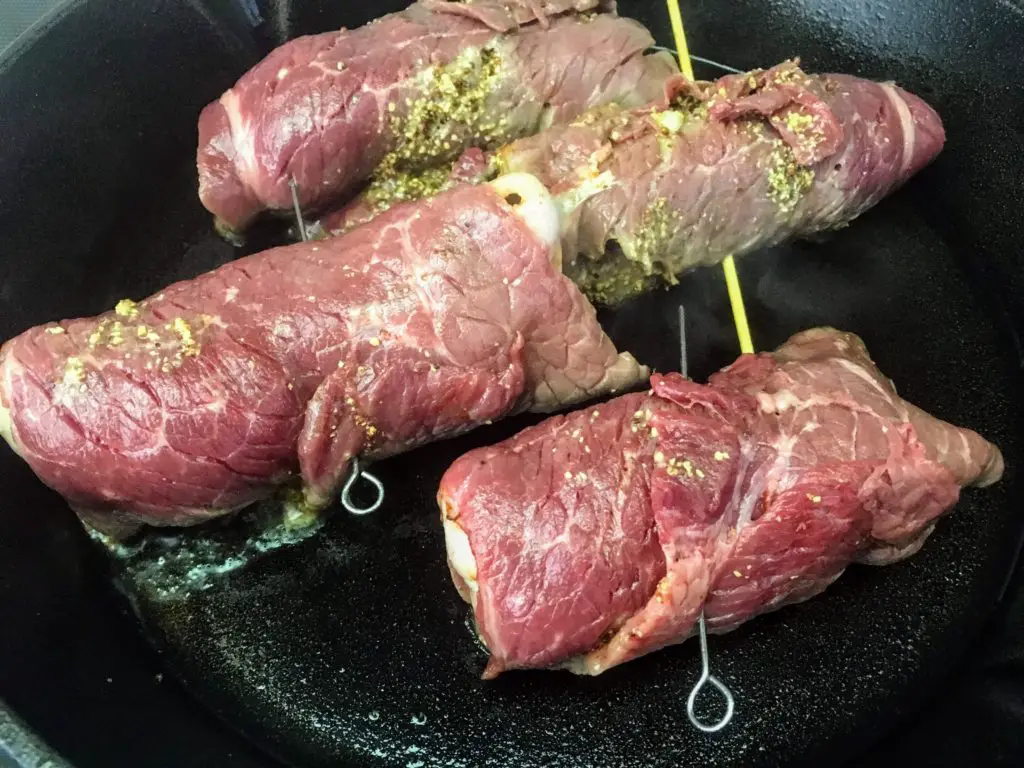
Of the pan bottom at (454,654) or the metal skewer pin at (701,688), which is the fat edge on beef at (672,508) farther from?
the pan bottom at (454,654)

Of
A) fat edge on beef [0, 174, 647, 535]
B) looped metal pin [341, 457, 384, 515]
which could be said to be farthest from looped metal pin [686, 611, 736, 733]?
looped metal pin [341, 457, 384, 515]

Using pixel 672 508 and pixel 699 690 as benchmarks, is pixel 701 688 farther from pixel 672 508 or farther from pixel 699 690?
pixel 672 508

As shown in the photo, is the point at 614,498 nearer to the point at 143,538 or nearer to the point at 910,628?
the point at 910,628

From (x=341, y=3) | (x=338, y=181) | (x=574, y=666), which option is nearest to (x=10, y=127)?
(x=338, y=181)

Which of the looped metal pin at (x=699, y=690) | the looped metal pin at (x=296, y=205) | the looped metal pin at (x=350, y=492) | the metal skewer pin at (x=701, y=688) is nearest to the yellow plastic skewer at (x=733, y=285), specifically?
the metal skewer pin at (x=701, y=688)

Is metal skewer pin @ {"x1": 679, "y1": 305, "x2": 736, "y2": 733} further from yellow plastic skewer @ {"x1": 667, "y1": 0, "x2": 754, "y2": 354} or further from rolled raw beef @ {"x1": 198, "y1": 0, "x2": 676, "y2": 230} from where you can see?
rolled raw beef @ {"x1": 198, "y1": 0, "x2": 676, "y2": 230}

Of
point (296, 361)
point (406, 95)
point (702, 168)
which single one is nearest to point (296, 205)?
point (406, 95)
